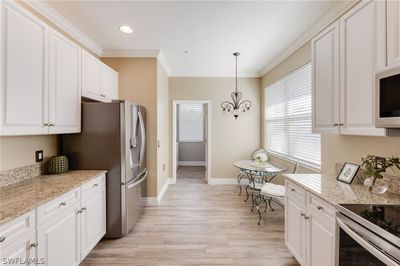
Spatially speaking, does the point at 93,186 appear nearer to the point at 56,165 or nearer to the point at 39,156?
the point at 56,165

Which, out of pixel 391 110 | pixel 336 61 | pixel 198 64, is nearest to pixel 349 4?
pixel 336 61

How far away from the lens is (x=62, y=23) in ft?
8.41

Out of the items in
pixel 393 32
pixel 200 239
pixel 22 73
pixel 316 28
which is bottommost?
pixel 200 239

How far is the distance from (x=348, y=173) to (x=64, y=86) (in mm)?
3000

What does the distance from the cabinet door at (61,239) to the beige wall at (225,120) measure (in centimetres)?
358

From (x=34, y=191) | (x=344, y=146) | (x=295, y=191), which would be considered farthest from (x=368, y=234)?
(x=34, y=191)

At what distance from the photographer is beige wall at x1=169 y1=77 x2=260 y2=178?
16.8 ft

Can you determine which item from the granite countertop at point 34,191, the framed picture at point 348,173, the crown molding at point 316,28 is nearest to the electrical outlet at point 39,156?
the granite countertop at point 34,191

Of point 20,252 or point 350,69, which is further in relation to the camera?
point 350,69

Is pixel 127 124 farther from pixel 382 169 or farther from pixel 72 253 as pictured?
pixel 382 169

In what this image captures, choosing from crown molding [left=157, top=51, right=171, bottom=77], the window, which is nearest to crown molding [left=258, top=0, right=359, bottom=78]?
the window

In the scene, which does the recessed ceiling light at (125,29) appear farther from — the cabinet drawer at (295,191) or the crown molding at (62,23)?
the cabinet drawer at (295,191)

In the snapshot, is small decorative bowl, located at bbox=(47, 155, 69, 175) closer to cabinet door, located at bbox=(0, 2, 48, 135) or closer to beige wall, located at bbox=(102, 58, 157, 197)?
cabinet door, located at bbox=(0, 2, 48, 135)

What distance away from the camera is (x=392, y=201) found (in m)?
1.40
